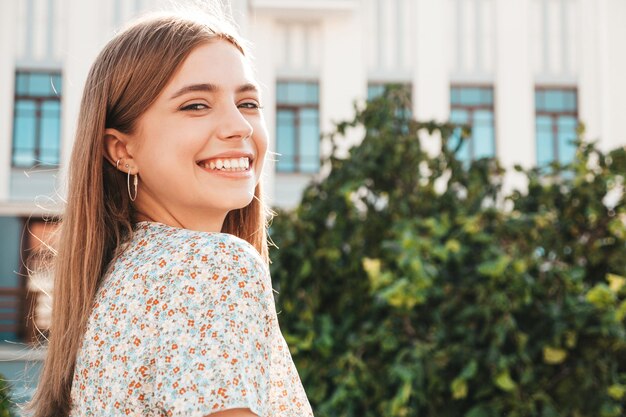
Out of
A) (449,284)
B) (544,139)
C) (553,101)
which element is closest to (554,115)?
(553,101)

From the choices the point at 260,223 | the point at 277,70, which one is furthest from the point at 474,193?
the point at 277,70

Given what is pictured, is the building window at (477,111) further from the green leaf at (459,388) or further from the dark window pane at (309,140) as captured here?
the green leaf at (459,388)

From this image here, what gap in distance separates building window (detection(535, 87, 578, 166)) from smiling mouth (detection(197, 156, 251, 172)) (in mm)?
14895

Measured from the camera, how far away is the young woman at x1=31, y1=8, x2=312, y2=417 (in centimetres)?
111

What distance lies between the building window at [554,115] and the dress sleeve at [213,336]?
1517 cm

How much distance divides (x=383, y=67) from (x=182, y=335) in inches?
584

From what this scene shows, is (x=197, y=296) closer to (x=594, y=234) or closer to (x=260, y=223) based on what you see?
(x=260, y=223)

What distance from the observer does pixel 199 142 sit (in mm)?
1355

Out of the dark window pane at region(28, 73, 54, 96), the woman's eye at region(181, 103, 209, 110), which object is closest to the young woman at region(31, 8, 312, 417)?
the woman's eye at region(181, 103, 209, 110)

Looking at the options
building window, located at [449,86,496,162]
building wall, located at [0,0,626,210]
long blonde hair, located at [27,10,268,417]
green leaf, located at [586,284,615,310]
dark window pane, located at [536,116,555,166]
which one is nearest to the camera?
long blonde hair, located at [27,10,268,417]

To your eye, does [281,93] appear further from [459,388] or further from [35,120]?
[459,388]

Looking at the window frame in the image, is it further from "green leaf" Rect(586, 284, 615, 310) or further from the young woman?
the young woman

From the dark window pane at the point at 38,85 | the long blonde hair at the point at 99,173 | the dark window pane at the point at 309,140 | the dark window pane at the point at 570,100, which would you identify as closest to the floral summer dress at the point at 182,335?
the long blonde hair at the point at 99,173

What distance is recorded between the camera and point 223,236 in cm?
120
